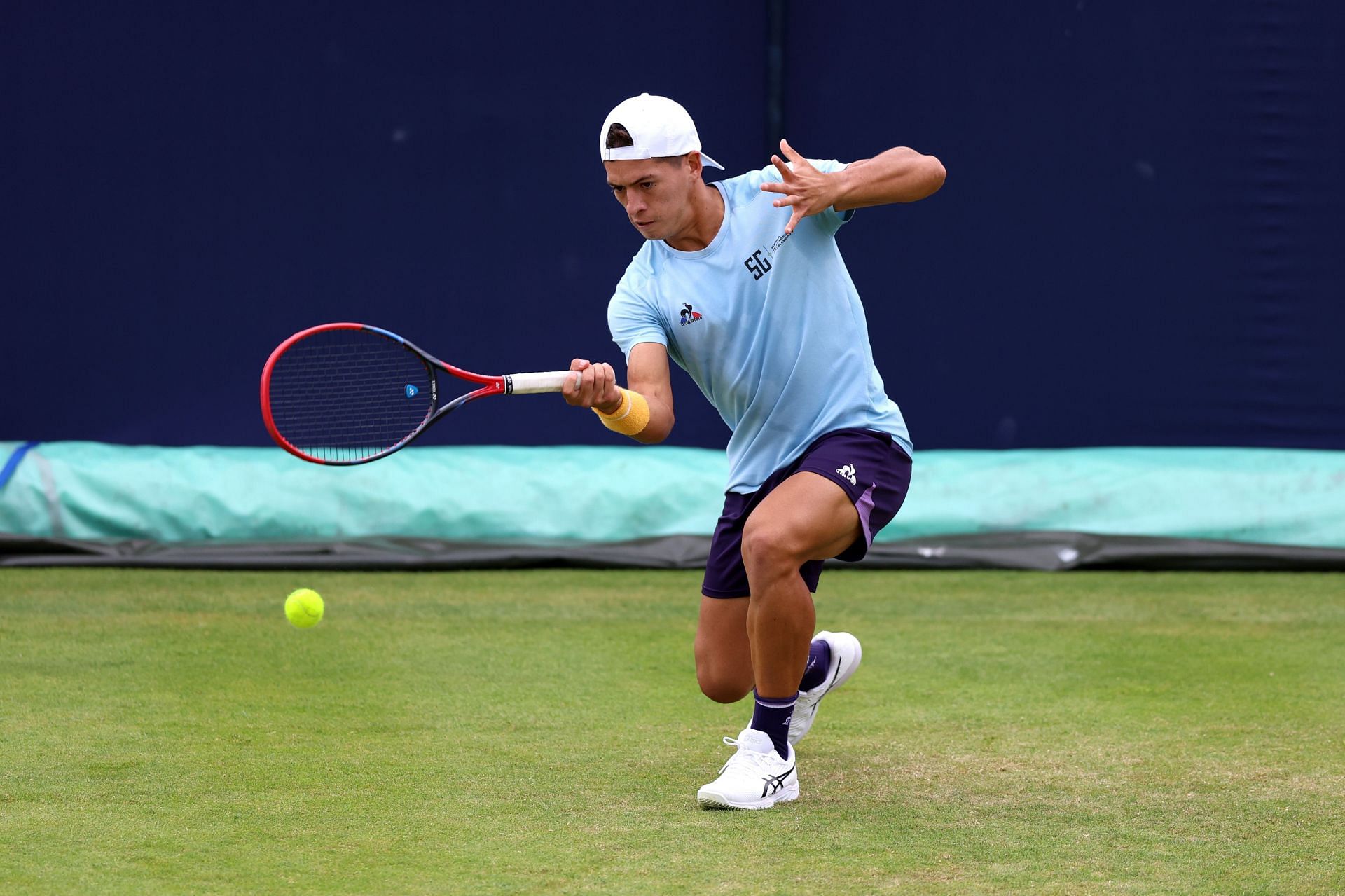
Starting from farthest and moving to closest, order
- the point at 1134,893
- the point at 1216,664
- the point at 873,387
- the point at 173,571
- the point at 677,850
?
the point at 173,571 → the point at 1216,664 → the point at 873,387 → the point at 677,850 → the point at 1134,893

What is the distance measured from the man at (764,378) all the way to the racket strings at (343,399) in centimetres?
82

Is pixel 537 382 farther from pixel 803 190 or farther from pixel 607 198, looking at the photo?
pixel 607 198

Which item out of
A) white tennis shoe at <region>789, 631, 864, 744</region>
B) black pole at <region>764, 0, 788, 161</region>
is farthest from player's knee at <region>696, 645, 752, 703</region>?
black pole at <region>764, 0, 788, 161</region>

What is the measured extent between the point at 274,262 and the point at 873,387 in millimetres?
4417

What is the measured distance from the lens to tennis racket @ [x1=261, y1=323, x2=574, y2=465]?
12.3 ft

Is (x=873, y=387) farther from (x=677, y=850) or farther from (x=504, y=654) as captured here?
(x=504, y=654)

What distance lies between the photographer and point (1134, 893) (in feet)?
9.82

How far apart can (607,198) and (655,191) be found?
13.4ft

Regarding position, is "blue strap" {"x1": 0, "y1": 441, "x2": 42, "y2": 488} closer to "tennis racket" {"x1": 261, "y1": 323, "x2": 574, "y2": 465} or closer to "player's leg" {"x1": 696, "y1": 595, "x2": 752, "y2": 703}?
"tennis racket" {"x1": 261, "y1": 323, "x2": 574, "y2": 465}

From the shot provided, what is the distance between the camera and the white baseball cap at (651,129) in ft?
12.1

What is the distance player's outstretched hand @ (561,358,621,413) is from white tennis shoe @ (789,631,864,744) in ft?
3.02

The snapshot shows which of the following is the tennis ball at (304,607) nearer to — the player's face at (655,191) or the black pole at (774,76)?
the player's face at (655,191)

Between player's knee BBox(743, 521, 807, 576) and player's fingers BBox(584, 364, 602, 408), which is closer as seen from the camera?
player's fingers BBox(584, 364, 602, 408)

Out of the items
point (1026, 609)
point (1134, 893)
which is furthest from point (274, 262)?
point (1134, 893)
